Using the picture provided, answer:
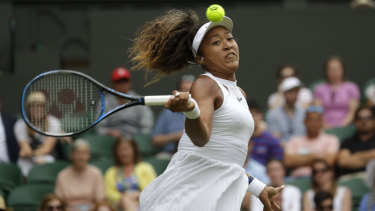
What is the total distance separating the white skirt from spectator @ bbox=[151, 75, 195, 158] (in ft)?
12.0

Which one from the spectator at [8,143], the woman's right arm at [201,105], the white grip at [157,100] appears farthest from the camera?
the spectator at [8,143]

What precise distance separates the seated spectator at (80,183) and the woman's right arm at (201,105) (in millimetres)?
3295

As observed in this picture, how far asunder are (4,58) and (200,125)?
614cm

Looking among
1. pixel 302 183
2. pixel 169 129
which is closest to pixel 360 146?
pixel 302 183

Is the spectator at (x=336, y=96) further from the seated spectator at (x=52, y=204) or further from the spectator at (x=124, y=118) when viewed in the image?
the seated spectator at (x=52, y=204)

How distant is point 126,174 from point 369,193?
2.11 meters

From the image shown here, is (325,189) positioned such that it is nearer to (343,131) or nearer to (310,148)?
(310,148)

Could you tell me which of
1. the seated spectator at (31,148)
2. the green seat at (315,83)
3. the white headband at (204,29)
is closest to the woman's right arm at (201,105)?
the white headband at (204,29)

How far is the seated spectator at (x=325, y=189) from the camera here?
6684 mm

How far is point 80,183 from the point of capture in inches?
275

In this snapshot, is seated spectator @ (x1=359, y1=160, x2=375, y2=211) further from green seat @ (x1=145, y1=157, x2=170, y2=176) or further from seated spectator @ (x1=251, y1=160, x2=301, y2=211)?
green seat @ (x1=145, y1=157, x2=170, y2=176)

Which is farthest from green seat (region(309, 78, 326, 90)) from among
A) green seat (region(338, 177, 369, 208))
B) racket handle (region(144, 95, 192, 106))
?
racket handle (region(144, 95, 192, 106))

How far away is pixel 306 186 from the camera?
698 centimetres

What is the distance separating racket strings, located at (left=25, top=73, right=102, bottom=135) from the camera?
4.20m
